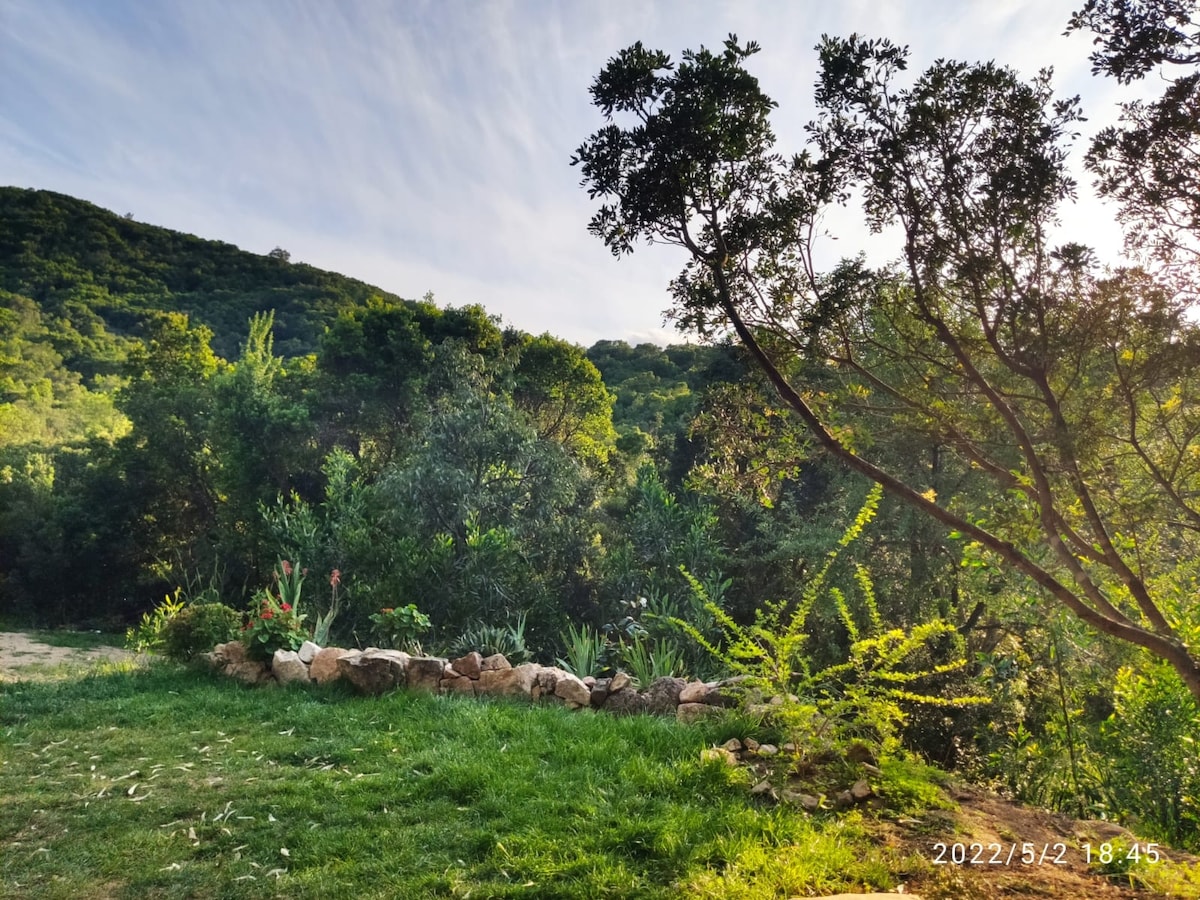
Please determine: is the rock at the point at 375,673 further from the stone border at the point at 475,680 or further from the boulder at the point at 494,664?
the boulder at the point at 494,664

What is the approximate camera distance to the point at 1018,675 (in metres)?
4.95

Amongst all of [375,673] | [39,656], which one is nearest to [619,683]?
[375,673]

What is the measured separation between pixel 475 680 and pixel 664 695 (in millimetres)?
1514

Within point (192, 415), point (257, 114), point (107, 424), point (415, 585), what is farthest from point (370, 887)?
point (107, 424)

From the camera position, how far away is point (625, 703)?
483 cm

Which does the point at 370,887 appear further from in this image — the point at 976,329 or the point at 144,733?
the point at 976,329

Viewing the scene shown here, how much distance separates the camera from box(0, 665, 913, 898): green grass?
7.80 ft

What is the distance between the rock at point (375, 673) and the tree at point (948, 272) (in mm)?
3824

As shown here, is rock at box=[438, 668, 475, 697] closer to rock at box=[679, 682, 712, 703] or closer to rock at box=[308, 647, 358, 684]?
rock at box=[308, 647, 358, 684]

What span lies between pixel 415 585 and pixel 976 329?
6.20 meters

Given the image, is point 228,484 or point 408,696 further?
point 228,484

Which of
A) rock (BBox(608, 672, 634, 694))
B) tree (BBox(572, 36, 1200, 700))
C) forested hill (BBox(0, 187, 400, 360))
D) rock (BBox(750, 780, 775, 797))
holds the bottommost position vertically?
rock (BBox(608, 672, 634, 694))

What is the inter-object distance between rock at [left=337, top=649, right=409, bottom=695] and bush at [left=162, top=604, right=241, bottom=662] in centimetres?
168
